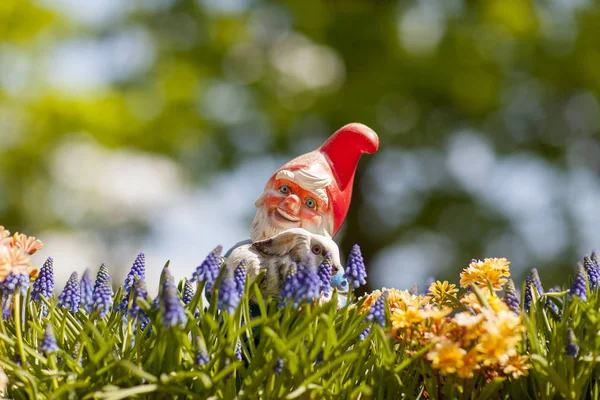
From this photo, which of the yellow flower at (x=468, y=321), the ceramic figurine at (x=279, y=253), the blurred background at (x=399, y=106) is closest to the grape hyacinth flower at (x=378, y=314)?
the yellow flower at (x=468, y=321)

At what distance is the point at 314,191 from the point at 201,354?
1.02m

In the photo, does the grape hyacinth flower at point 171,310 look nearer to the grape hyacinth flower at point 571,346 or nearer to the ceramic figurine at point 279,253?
the ceramic figurine at point 279,253

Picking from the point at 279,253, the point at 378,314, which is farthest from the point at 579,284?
the point at 279,253

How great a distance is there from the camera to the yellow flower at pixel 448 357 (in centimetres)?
168

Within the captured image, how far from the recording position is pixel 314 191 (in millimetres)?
2543

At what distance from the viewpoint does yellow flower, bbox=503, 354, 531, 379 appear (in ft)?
5.63

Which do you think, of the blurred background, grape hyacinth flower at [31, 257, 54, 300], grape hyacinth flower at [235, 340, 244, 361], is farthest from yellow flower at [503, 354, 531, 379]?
the blurred background

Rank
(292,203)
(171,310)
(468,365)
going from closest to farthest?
(171,310) < (468,365) < (292,203)

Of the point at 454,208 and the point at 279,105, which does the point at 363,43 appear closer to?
the point at 279,105

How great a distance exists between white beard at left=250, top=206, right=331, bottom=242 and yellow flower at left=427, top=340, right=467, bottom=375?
92 centimetres

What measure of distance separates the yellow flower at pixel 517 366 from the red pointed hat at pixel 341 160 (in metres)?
1.01

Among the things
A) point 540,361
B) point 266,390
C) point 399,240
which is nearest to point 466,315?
point 540,361

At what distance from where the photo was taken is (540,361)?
164cm

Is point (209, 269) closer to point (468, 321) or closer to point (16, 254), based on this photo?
point (16, 254)
